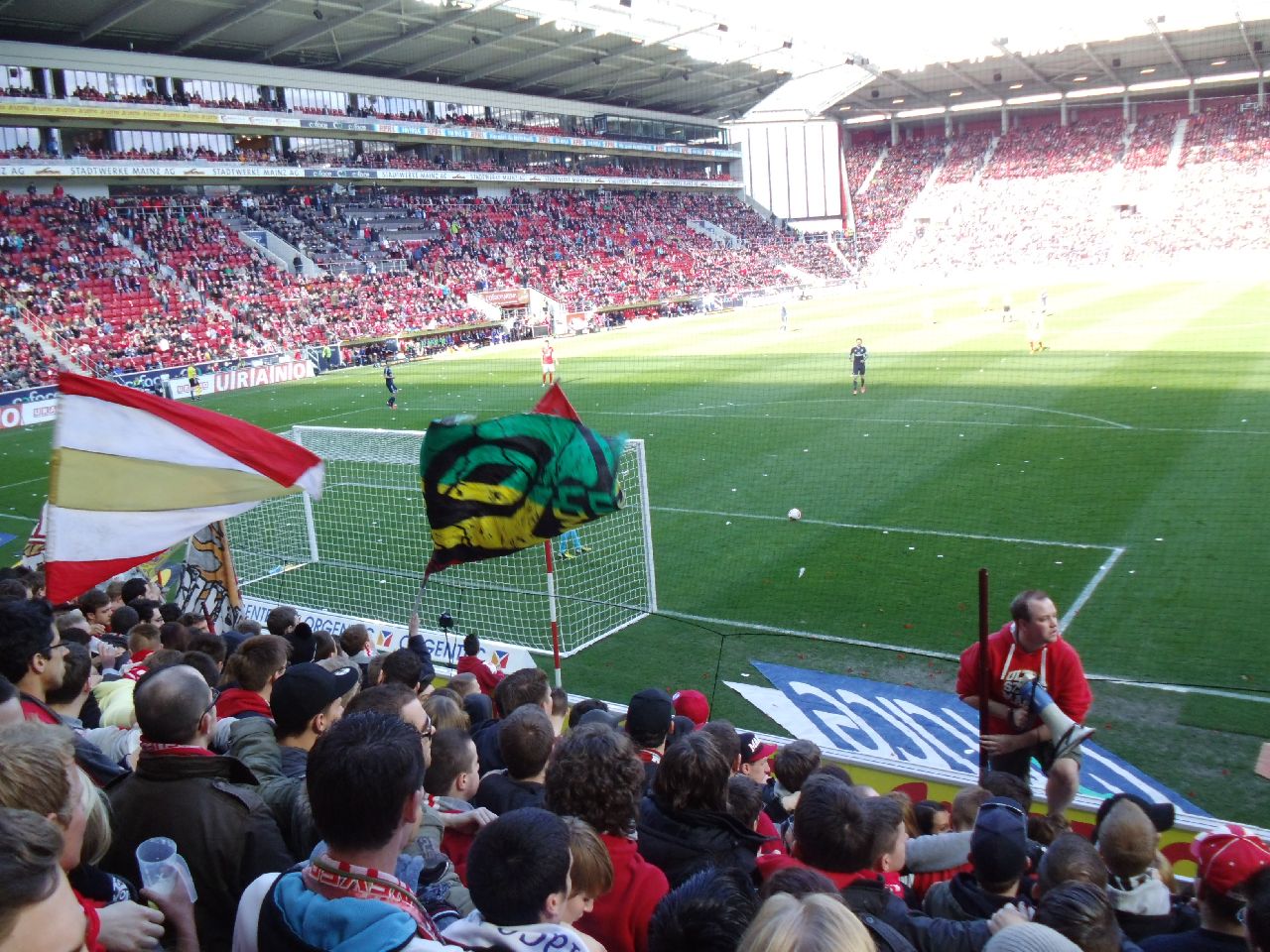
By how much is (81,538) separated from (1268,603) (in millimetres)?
10998

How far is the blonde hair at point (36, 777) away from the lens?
276cm

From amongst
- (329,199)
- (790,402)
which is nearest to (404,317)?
(329,199)

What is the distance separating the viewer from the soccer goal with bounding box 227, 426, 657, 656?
11.8m

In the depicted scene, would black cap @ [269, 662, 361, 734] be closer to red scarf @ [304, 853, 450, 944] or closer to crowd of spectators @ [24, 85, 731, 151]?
red scarf @ [304, 853, 450, 944]

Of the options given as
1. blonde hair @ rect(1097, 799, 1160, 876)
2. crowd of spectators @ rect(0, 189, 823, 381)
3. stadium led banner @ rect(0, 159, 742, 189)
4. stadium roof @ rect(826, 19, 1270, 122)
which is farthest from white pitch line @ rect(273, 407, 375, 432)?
stadium roof @ rect(826, 19, 1270, 122)

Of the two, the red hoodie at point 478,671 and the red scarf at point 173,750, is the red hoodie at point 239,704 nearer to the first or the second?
the red scarf at point 173,750

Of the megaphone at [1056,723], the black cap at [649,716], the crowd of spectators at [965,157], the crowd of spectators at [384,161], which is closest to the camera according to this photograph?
the black cap at [649,716]

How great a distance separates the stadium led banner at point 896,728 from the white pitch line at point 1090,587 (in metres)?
2.20

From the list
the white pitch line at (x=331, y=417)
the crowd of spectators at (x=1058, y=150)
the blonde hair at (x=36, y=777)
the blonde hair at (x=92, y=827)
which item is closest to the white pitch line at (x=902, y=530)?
the blonde hair at (x=92, y=827)

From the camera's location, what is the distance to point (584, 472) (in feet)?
22.3

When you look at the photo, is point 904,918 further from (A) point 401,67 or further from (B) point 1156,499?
(A) point 401,67

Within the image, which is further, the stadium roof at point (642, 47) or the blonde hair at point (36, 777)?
the stadium roof at point (642, 47)

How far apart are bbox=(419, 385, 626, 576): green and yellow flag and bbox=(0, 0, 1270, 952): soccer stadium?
0.03m

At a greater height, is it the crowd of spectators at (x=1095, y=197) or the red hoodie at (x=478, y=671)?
the crowd of spectators at (x=1095, y=197)
